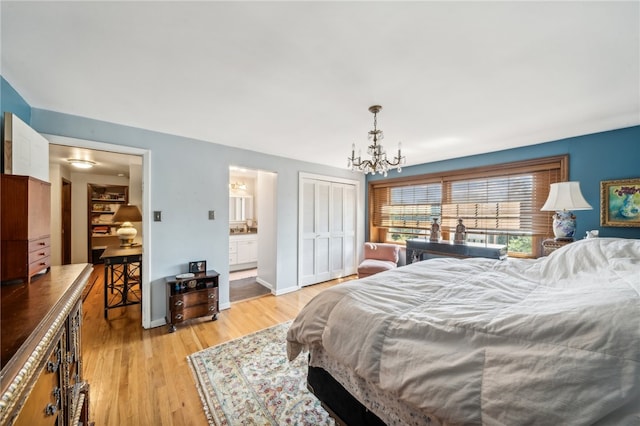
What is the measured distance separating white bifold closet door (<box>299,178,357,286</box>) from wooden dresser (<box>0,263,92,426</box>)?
3.15m

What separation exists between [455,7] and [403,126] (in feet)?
4.98

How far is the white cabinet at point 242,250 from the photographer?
557 cm

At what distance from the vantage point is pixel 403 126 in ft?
8.68

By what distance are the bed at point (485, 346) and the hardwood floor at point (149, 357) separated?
1086 mm

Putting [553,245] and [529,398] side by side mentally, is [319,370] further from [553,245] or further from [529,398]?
[553,245]

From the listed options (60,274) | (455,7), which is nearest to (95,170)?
(60,274)

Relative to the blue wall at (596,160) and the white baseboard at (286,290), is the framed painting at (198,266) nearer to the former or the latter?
the white baseboard at (286,290)

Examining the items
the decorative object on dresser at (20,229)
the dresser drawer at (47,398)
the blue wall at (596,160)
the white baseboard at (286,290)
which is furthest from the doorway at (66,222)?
the blue wall at (596,160)

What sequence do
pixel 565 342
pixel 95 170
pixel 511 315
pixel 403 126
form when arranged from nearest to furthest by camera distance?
1. pixel 565 342
2. pixel 511 315
3. pixel 403 126
4. pixel 95 170

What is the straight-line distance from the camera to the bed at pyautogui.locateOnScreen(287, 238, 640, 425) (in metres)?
0.68

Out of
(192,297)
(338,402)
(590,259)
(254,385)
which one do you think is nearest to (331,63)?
(338,402)

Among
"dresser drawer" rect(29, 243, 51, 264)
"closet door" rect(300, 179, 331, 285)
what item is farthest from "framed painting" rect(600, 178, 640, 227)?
"dresser drawer" rect(29, 243, 51, 264)

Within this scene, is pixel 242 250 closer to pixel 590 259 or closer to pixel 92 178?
pixel 92 178

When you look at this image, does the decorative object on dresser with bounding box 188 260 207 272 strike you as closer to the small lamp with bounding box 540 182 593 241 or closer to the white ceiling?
the white ceiling
